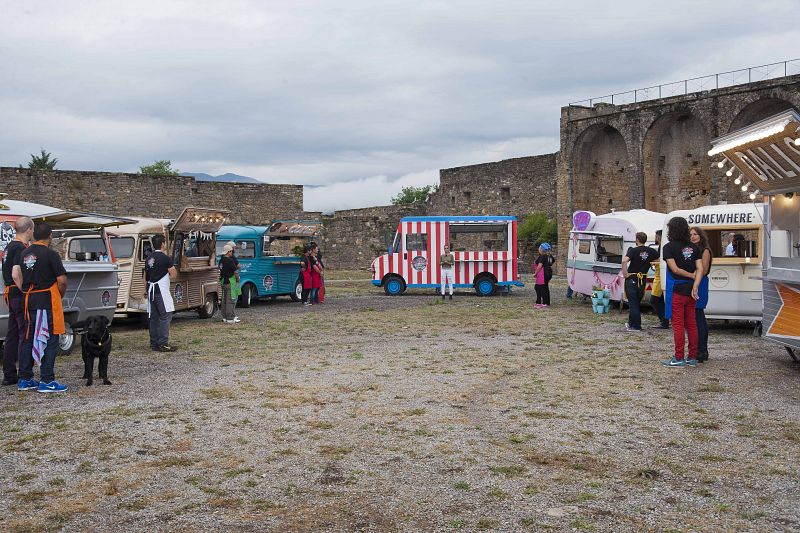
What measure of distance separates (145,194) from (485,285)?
16.4m

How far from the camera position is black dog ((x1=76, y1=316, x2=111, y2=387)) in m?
8.58

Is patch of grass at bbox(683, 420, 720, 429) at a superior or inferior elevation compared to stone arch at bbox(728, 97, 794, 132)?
inferior

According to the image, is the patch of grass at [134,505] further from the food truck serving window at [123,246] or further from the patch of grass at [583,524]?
the food truck serving window at [123,246]

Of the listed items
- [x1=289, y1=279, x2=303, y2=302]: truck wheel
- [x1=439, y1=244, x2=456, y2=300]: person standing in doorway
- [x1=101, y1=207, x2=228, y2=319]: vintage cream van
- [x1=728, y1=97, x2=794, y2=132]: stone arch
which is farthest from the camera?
[x1=728, y1=97, x2=794, y2=132]: stone arch

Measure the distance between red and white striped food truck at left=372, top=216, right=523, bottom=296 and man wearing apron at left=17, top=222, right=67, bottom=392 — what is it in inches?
599

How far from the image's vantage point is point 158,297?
11430 mm

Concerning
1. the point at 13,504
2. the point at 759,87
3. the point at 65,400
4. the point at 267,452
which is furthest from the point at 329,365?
the point at 759,87

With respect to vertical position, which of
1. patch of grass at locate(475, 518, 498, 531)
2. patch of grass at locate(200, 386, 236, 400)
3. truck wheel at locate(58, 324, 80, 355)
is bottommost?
patch of grass at locate(475, 518, 498, 531)

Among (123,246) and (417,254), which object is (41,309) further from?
(417,254)

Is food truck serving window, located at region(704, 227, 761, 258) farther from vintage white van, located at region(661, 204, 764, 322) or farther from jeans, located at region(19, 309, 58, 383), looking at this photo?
jeans, located at region(19, 309, 58, 383)

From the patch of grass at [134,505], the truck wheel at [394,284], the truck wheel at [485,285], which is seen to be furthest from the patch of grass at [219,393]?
the truck wheel at [394,284]

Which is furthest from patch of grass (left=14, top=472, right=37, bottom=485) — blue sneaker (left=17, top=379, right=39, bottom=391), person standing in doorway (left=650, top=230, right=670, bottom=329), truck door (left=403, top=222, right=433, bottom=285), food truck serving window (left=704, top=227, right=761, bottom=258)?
truck door (left=403, top=222, right=433, bottom=285)

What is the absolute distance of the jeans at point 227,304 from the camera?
15656 mm

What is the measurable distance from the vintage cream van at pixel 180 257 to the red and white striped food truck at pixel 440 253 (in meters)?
7.19
